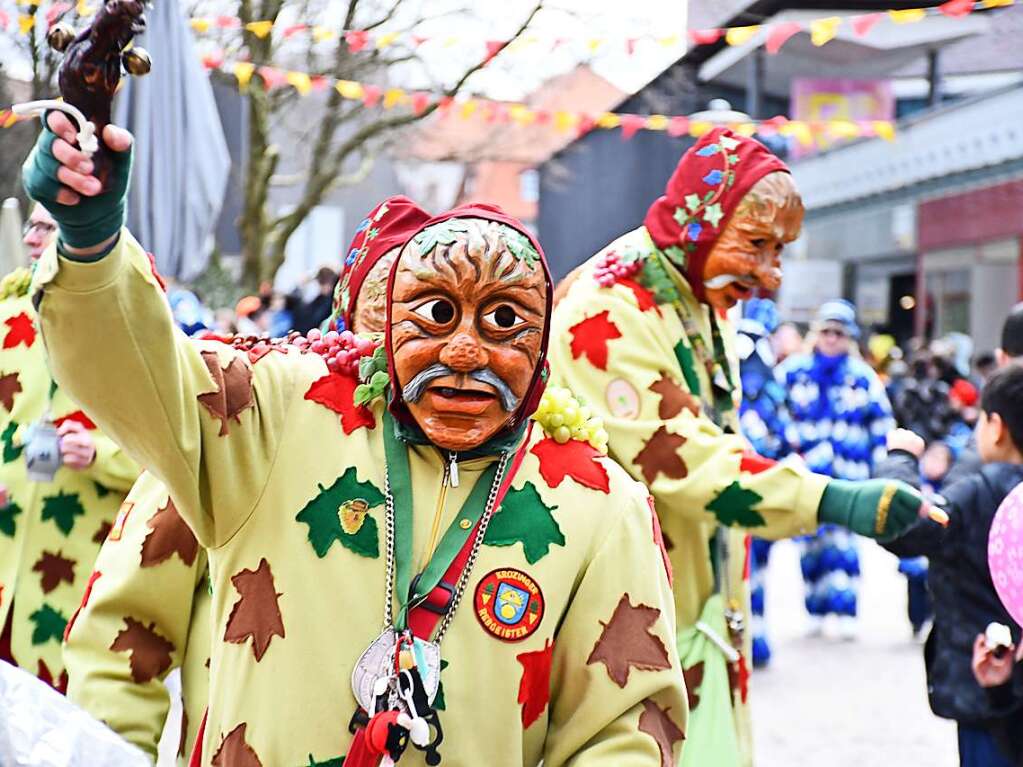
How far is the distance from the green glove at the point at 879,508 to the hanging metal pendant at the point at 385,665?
1401 mm

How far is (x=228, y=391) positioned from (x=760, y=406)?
557cm

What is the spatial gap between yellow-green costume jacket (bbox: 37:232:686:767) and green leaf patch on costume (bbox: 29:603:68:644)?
210cm

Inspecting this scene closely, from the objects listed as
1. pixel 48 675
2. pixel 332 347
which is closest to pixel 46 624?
pixel 48 675

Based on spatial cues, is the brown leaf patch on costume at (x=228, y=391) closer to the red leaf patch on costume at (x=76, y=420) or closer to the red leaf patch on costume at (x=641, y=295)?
the red leaf patch on costume at (x=641, y=295)

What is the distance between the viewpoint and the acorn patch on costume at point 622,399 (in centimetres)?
369

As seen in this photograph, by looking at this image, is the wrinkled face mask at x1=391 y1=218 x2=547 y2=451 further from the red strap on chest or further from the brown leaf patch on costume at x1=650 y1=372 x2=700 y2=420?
the brown leaf patch on costume at x1=650 y1=372 x2=700 y2=420

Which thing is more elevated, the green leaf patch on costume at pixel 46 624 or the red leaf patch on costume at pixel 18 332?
the red leaf patch on costume at pixel 18 332

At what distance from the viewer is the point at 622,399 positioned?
371cm

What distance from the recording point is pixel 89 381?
1780 mm

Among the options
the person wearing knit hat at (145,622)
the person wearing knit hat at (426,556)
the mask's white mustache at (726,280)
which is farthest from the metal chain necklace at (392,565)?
the mask's white mustache at (726,280)

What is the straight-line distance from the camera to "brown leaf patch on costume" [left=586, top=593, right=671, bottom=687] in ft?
7.18

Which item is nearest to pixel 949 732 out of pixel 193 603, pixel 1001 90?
pixel 193 603

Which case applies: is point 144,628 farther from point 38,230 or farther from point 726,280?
point 726,280

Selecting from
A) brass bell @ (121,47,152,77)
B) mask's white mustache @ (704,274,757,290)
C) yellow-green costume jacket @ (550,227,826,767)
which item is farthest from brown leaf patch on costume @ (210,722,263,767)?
mask's white mustache @ (704,274,757,290)
